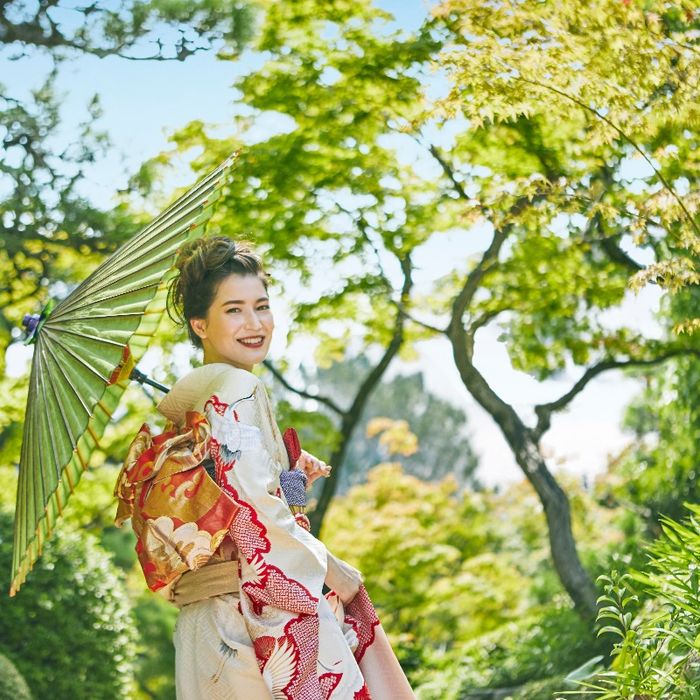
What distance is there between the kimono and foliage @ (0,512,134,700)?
12.2 ft

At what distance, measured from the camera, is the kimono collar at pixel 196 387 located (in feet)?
7.71

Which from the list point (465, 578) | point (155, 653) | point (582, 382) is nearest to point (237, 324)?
point (582, 382)

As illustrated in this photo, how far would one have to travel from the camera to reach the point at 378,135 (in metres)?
7.36

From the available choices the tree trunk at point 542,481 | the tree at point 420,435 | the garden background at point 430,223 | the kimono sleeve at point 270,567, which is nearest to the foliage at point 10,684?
the garden background at point 430,223

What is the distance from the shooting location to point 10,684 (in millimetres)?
4988

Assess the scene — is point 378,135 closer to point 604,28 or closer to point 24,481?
point 604,28

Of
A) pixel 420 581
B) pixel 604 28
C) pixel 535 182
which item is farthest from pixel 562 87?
pixel 420 581

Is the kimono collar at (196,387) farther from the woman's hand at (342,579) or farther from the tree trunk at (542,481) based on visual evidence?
the tree trunk at (542,481)

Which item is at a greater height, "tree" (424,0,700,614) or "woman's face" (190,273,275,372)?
"tree" (424,0,700,614)

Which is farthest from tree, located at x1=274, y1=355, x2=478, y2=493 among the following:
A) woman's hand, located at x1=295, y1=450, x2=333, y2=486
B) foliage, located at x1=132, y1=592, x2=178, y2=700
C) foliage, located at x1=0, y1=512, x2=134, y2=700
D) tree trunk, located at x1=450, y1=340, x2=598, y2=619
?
woman's hand, located at x1=295, y1=450, x2=333, y2=486

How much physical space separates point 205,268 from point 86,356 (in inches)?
14.7

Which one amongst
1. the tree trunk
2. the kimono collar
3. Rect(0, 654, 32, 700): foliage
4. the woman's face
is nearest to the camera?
the kimono collar

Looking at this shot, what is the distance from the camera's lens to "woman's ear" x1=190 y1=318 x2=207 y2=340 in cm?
252

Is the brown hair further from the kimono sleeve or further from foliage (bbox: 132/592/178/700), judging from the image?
foliage (bbox: 132/592/178/700)
